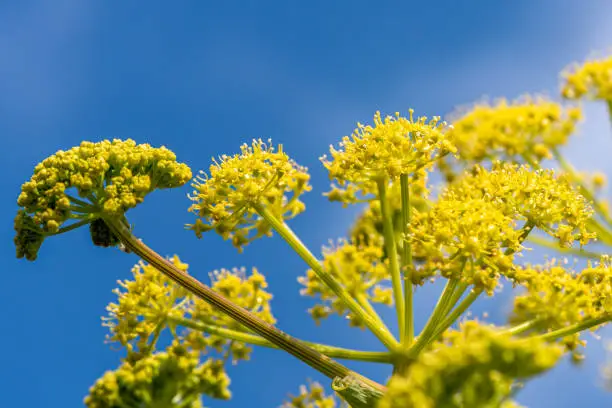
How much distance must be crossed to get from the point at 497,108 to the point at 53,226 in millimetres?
5049

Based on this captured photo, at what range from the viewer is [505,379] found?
15.7 ft

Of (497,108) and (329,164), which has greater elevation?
(329,164)

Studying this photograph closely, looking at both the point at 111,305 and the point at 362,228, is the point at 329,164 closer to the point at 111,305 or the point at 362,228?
the point at 362,228

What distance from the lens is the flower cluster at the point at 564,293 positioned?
7996 millimetres

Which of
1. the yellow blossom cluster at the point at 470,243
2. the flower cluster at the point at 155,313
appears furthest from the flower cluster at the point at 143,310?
the yellow blossom cluster at the point at 470,243

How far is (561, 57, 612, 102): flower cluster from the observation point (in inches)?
261

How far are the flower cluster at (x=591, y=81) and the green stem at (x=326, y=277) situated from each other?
3583 millimetres

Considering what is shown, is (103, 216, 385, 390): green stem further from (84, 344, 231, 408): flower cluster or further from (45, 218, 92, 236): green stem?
(84, 344, 231, 408): flower cluster

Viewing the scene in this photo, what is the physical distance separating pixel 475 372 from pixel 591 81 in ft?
11.2

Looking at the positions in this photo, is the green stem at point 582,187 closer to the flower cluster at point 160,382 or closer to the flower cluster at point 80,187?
the flower cluster at point 80,187

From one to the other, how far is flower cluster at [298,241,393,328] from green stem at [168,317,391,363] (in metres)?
1.86

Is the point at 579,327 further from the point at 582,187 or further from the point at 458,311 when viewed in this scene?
the point at 582,187

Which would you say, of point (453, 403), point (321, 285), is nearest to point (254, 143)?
point (321, 285)

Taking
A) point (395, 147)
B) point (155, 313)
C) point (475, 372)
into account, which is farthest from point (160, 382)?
point (475, 372)
